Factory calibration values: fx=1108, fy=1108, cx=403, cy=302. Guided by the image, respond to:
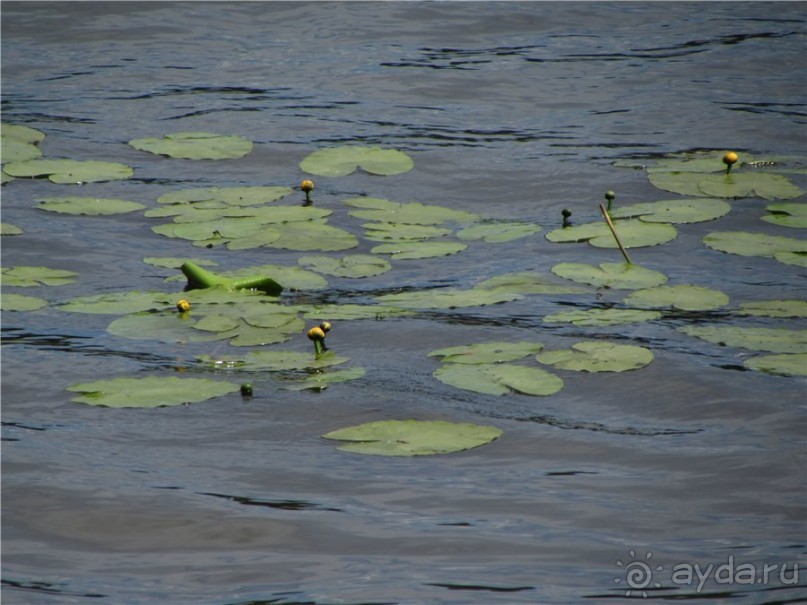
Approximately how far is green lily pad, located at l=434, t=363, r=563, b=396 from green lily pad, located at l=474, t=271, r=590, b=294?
1.99ft

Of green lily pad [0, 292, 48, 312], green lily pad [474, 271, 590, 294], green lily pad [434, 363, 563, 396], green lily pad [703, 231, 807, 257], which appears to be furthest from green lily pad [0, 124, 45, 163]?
green lily pad [703, 231, 807, 257]

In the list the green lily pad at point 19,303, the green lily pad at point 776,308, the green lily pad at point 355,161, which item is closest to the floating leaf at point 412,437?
the green lily pad at point 776,308

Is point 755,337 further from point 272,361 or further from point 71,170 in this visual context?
point 71,170

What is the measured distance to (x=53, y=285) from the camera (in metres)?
4.04

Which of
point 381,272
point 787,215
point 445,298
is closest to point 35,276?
point 381,272

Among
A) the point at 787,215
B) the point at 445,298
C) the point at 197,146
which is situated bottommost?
the point at 445,298

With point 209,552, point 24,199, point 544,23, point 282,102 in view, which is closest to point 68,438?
point 209,552

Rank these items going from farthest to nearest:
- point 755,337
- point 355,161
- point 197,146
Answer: point 197,146 < point 355,161 < point 755,337

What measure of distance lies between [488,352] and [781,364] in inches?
34.6

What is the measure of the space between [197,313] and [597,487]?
4.97 ft

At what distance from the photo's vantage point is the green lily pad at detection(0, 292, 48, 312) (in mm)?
3776

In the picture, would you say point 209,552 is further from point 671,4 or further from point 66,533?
point 671,4

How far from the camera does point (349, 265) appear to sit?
4086 mm

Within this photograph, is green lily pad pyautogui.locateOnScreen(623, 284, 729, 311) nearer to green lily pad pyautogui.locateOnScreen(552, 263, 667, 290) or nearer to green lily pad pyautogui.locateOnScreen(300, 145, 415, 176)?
green lily pad pyautogui.locateOnScreen(552, 263, 667, 290)
